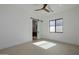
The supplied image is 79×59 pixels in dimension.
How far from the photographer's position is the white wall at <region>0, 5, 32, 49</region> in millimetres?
4027

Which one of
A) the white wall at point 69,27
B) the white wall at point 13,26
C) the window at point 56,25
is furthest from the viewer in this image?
the window at point 56,25

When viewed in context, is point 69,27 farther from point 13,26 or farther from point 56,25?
point 13,26

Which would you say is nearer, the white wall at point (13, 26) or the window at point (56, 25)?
the white wall at point (13, 26)

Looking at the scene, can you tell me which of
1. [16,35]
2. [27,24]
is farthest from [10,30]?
[27,24]

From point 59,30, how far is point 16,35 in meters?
3.53

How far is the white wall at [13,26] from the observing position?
4.03 meters

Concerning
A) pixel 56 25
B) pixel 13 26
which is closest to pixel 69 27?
pixel 56 25

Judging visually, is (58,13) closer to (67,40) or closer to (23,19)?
(67,40)

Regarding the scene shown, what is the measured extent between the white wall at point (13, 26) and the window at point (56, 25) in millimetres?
2396

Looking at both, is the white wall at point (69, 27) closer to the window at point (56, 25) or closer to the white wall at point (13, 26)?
the window at point (56, 25)

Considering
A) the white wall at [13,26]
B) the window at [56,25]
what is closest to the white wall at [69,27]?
the window at [56,25]

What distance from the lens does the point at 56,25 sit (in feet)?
22.9

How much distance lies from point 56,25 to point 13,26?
377 cm

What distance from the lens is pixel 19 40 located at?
17.1ft
